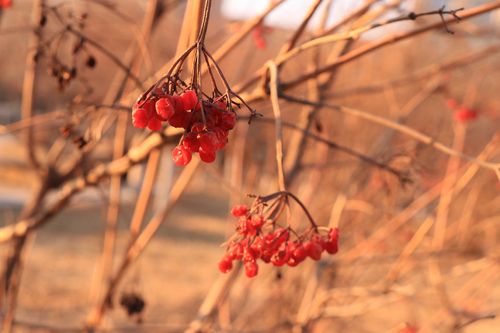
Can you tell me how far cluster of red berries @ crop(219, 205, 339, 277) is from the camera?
104 centimetres

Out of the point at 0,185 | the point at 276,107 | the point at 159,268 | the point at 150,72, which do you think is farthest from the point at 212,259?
the point at 276,107

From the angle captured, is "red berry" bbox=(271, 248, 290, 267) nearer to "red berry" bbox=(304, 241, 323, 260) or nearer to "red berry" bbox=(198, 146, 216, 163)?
"red berry" bbox=(304, 241, 323, 260)

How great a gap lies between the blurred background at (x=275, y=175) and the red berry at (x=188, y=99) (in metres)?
0.45

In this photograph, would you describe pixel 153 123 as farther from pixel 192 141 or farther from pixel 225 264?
pixel 225 264

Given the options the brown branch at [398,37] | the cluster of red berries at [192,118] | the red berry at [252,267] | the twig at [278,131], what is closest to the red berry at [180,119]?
the cluster of red berries at [192,118]

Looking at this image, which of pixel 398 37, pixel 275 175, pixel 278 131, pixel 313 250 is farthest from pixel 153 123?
pixel 275 175

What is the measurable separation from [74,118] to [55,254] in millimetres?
7247

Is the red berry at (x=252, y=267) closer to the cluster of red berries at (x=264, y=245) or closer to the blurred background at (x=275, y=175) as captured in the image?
the cluster of red berries at (x=264, y=245)

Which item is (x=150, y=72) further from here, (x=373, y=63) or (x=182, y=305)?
(x=182, y=305)

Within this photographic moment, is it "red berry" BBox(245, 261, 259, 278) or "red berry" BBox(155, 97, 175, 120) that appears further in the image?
"red berry" BBox(245, 261, 259, 278)

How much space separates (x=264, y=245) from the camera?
105 centimetres

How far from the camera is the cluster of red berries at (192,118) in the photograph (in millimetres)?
834

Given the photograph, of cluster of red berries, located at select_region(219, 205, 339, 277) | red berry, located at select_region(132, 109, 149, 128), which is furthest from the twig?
red berry, located at select_region(132, 109, 149, 128)

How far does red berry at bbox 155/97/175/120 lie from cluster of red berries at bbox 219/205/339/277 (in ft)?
0.94
